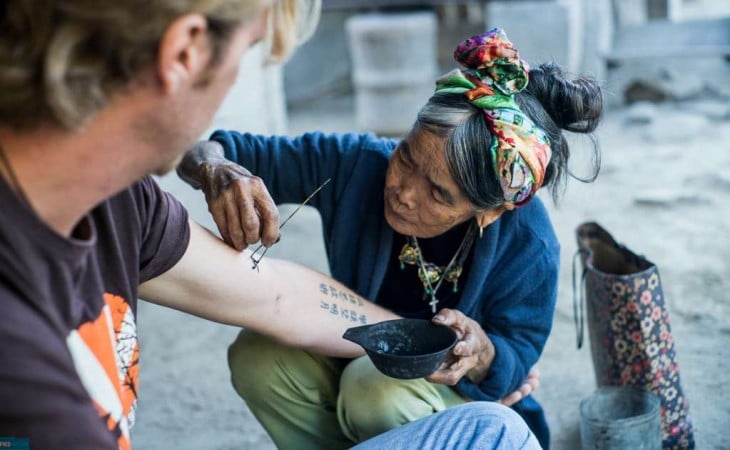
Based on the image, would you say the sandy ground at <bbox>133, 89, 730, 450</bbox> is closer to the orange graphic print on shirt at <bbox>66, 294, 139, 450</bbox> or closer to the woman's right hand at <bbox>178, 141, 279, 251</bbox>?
the woman's right hand at <bbox>178, 141, 279, 251</bbox>

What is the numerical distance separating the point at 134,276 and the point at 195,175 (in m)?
0.63

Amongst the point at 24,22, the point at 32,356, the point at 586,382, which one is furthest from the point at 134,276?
the point at 586,382

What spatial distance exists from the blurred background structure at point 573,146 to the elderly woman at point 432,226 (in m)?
0.48

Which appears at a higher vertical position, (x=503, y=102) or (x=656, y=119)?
(x=503, y=102)

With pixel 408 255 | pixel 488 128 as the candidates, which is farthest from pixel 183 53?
pixel 408 255

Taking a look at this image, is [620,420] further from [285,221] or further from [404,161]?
[285,221]

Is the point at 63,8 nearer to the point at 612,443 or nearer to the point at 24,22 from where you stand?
the point at 24,22

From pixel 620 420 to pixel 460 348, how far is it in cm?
68

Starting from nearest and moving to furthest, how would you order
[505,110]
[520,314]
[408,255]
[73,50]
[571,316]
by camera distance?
[73,50]
[505,110]
[520,314]
[408,255]
[571,316]

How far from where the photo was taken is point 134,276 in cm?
169

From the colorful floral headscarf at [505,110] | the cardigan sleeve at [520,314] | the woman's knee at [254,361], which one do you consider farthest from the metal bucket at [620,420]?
the woman's knee at [254,361]

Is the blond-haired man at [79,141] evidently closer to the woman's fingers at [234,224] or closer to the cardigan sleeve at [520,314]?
the woman's fingers at [234,224]

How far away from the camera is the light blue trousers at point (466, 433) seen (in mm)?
1897

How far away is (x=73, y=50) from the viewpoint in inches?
47.2
